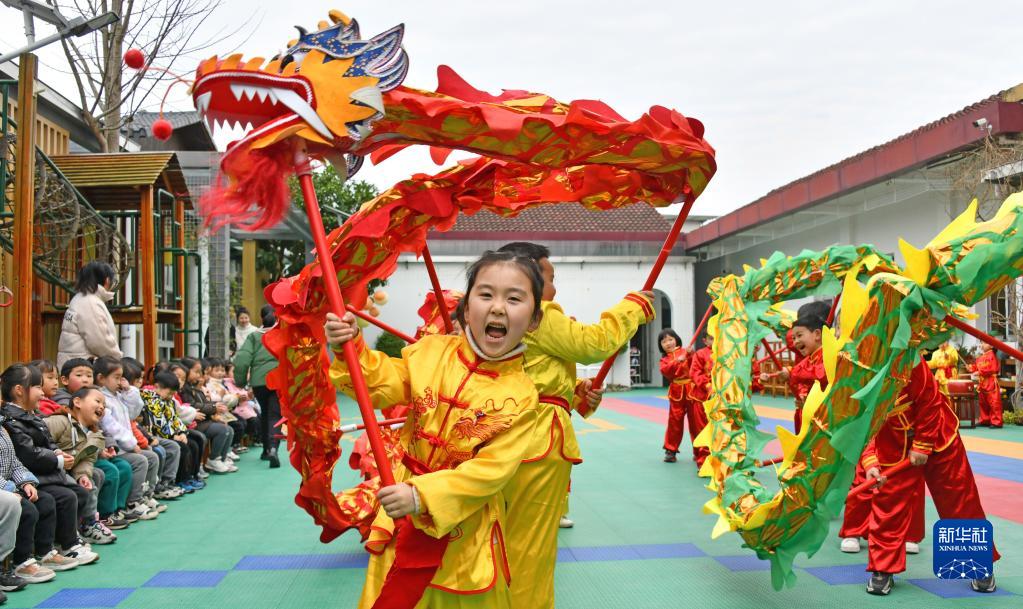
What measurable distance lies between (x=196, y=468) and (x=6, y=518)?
3.64 metres

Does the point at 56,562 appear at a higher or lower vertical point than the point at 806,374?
lower

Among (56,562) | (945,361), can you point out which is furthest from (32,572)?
(945,361)

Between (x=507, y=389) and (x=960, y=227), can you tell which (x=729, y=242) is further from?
(x=507, y=389)

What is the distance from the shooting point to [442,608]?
260cm

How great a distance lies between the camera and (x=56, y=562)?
4.61m

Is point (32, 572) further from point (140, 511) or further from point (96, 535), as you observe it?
point (140, 511)

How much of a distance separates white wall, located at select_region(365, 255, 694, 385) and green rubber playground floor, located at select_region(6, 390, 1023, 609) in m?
12.5

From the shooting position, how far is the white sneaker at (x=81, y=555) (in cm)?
471

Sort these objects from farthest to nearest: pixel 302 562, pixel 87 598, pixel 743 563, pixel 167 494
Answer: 1. pixel 167 494
2. pixel 302 562
3. pixel 743 563
4. pixel 87 598

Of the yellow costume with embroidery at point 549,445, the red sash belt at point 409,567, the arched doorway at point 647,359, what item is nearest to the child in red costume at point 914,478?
the yellow costume with embroidery at point 549,445

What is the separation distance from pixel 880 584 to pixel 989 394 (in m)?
9.37

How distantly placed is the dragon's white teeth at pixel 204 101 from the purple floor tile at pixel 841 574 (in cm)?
359

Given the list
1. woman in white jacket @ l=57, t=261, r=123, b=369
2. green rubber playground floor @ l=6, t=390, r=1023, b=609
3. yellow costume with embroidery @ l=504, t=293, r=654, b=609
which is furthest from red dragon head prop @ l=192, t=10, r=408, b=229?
woman in white jacket @ l=57, t=261, r=123, b=369

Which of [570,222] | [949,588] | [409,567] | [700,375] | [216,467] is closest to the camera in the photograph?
[409,567]
